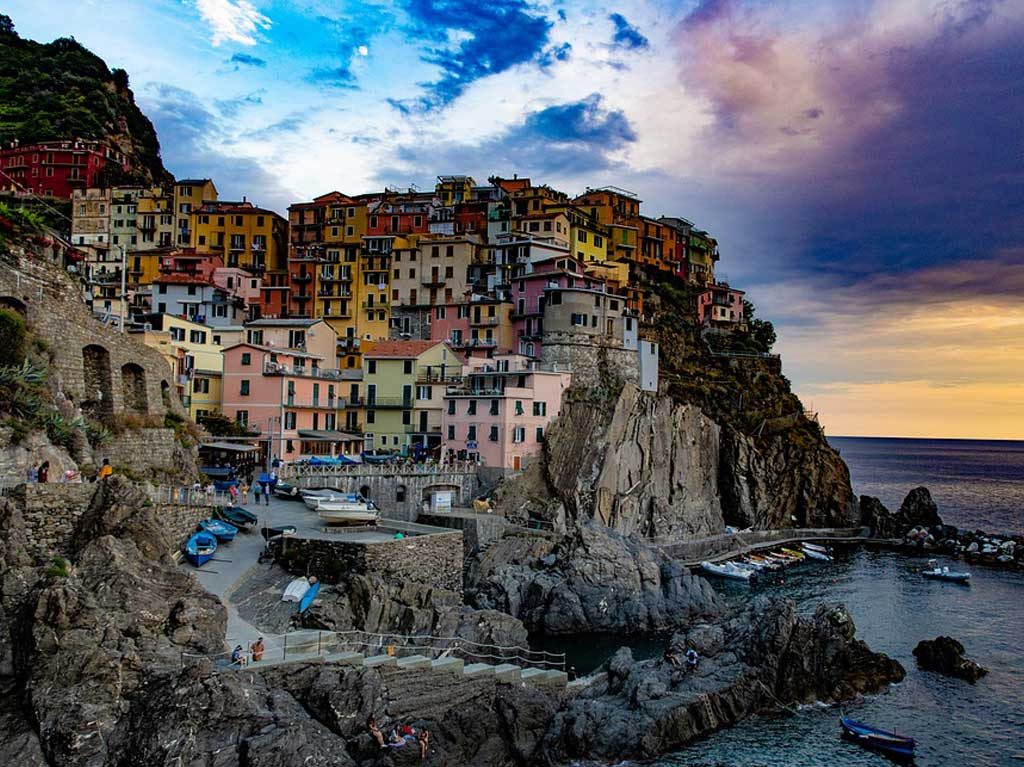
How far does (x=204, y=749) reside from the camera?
66.4 ft

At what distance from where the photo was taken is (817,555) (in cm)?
7331

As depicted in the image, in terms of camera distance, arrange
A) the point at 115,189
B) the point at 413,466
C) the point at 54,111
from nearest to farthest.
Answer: the point at 413,466, the point at 115,189, the point at 54,111

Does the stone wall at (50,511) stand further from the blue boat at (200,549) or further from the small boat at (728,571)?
the small boat at (728,571)

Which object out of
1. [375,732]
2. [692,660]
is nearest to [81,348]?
[375,732]

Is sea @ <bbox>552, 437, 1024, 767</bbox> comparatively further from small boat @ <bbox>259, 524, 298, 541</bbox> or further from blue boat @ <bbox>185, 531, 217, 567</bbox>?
blue boat @ <bbox>185, 531, 217, 567</bbox>

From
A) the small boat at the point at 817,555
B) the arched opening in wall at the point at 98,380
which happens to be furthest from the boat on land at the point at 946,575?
the arched opening in wall at the point at 98,380

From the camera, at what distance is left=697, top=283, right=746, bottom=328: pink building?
98.4 meters

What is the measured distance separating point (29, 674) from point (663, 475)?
182 feet

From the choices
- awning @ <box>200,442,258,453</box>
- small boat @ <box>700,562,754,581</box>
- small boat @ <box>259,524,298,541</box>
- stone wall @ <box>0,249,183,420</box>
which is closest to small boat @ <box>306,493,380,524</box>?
small boat @ <box>259,524,298,541</box>

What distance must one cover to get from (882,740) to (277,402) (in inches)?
1729

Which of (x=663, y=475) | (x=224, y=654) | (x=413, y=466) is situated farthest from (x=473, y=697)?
(x=663, y=475)

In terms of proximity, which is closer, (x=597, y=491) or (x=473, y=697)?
(x=473, y=697)

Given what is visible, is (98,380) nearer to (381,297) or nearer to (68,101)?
(381,297)

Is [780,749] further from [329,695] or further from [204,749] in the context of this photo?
[204,749]
